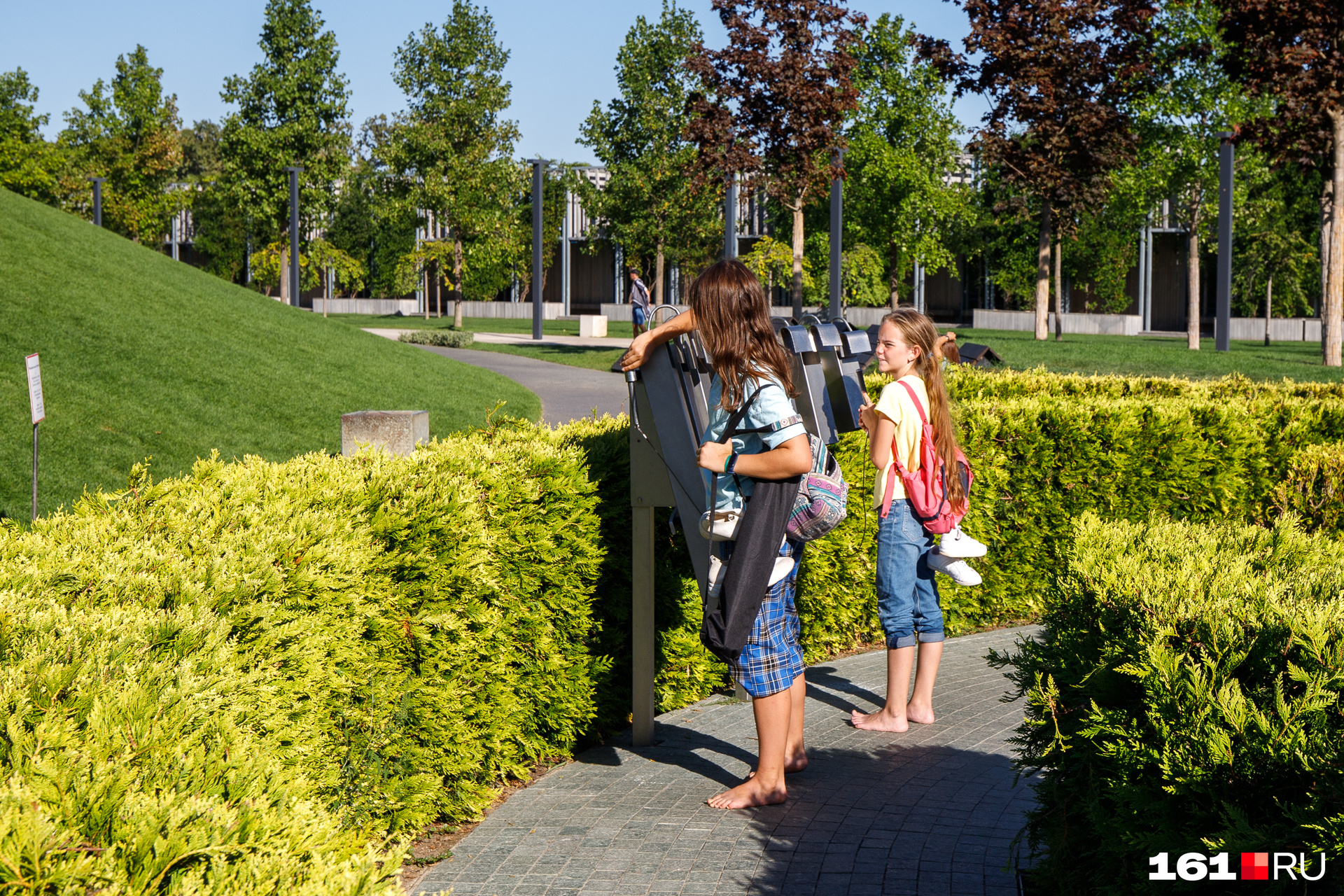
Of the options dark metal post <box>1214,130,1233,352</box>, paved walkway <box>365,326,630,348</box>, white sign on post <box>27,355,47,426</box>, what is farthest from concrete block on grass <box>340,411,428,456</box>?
paved walkway <box>365,326,630,348</box>

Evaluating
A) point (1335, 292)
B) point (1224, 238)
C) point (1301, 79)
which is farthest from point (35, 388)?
point (1224, 238)

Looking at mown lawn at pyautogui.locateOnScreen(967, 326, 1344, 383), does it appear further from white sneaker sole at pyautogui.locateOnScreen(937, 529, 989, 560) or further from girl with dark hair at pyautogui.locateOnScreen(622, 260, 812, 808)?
girl with dark hair at pyautogui.locateOnScreen(622, 260, 812, 808)

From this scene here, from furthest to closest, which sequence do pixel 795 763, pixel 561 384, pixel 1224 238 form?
1. pixel 1224 238
2. pixel 561 384
3. pixel 795 763

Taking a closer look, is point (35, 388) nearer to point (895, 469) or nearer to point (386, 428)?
point (386, 428)

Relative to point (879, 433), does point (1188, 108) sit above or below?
above

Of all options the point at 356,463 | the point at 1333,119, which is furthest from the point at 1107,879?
the point at 1333,119

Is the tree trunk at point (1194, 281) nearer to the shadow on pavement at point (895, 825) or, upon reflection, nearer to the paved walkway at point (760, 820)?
the paved walkway at point (760, 820)

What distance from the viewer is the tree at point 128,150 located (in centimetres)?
5131

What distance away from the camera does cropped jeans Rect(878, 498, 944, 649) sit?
489cm

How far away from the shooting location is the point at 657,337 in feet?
13.2

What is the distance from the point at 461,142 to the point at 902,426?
39707 mm

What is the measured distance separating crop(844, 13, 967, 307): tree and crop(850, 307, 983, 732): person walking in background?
34.2 metres

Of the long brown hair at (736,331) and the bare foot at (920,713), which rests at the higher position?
the long brown hair at (736,331)

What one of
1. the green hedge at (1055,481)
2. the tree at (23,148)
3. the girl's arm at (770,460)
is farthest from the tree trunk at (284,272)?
the girl's arm at (770,460)
